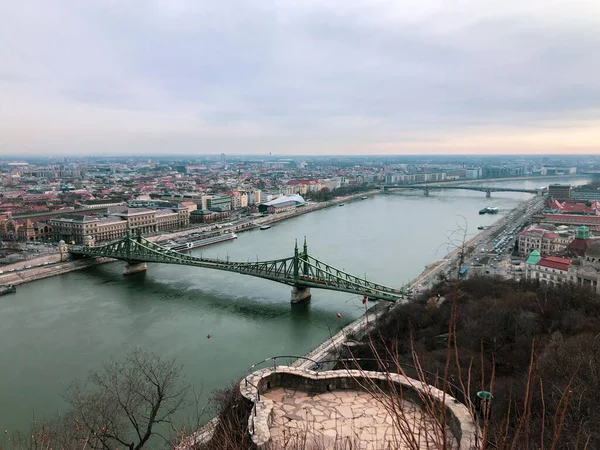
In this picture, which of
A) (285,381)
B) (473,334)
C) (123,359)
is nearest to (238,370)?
(123,359)

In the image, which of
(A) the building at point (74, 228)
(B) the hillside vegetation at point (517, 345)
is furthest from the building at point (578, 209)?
(A) the building at point (74, 228)

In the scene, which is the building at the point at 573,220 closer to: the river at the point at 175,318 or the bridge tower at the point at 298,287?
the river at the point at 175,318

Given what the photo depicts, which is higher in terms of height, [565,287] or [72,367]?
[565,287]

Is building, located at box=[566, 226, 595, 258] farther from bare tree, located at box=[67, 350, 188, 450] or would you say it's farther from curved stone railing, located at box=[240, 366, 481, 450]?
curved stone railing, located at box=[240, 366, 481, 450]

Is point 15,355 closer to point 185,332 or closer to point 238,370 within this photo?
point 185,332

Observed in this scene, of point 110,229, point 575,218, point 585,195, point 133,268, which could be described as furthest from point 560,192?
point 133,268

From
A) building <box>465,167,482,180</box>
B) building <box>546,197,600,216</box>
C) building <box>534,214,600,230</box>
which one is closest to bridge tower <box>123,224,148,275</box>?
building <box>534,214,600,230</box>

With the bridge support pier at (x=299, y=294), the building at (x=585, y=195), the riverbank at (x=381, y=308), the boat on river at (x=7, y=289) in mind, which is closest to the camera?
the riverbank at (x=381, y=308)
